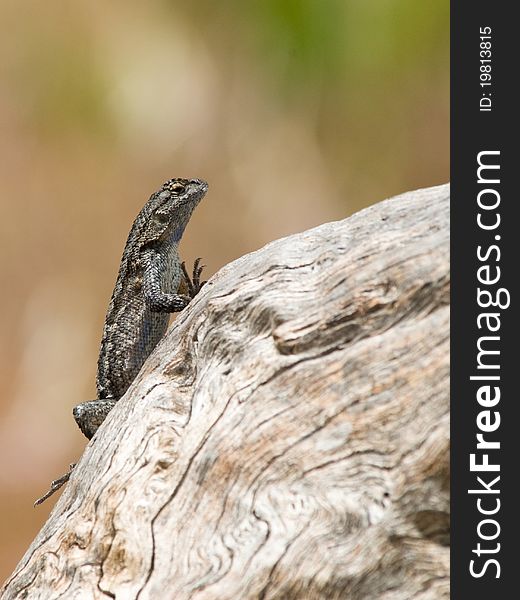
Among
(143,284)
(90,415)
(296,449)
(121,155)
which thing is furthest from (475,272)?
(121,155)

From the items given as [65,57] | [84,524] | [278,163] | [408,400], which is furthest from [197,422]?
[65,57]

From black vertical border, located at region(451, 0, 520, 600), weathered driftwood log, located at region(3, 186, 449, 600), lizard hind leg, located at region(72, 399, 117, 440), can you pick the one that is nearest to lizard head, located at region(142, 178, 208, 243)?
lizard hind leg, located at region(72, 399, 117, 440)

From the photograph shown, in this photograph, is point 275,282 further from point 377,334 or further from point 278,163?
point 278,163

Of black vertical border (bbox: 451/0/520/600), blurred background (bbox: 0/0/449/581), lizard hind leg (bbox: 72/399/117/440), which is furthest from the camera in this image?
blurred background (bbox: 0/0/449/581)

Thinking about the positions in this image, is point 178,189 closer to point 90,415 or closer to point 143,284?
point 143,284

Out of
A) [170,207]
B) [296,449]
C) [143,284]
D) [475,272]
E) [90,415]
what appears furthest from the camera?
[170,207]

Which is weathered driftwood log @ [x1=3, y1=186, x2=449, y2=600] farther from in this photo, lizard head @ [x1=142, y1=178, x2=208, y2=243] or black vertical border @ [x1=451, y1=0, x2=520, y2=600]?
lizard head @ [x1=142, y1=178, x2=208, y2=243]
